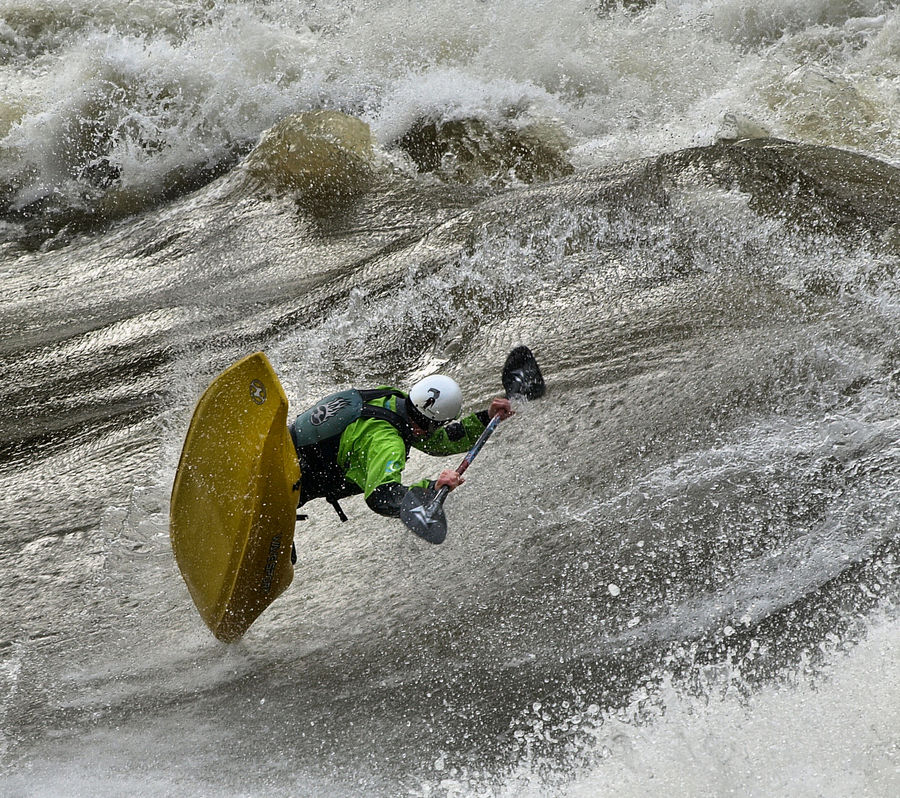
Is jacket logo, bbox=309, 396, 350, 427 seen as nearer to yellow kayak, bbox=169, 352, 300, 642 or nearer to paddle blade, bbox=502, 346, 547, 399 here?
yellow kayak, bbox=169, 352, 300, 642

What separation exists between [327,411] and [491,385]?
166 cm

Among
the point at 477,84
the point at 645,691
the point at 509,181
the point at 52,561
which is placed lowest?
the point at 645,691

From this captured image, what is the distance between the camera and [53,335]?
6.12m

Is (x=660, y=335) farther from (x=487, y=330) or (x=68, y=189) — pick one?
(x=68, y=189)

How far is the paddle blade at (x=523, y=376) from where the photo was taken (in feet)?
15.1

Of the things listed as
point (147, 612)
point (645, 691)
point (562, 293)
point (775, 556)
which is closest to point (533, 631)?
point (645, 691)

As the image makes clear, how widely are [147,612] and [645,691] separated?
265 cm

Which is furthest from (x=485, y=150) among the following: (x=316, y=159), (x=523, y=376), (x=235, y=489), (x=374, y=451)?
(x=235, y=489)

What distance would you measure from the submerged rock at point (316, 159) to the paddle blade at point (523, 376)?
2874 mm

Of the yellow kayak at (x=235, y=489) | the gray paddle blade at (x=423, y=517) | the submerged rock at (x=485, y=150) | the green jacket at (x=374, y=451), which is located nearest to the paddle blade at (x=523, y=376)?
the green jacket at (x=374, y=451)

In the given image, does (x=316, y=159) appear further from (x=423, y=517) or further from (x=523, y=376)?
(x=423, y=517)

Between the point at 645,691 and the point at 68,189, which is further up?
the point at 68,189

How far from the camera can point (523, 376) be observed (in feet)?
15.1

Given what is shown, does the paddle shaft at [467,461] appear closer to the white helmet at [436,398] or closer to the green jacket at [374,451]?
the green jacket at [374,451]
